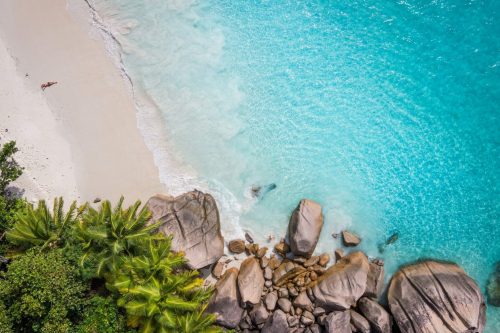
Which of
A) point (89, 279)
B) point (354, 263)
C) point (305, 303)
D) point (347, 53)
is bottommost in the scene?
point (89, 279)

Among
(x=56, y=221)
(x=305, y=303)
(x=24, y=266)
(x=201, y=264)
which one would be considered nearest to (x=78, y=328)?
(x=24, y=266)

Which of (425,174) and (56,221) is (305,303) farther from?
(56,221)

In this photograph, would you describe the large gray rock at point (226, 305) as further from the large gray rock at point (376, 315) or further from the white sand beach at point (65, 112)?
the large gray rock at point (376, 315)

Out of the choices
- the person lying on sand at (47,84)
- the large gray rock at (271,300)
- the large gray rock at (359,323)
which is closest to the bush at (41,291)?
the person lying on sand at (47,84)

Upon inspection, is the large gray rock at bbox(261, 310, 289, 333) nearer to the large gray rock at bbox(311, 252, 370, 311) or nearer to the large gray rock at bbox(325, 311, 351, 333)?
the large gray rock at bbox(311, 252, 370, 311)

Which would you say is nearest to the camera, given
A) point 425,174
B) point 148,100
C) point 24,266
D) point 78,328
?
point 24,266

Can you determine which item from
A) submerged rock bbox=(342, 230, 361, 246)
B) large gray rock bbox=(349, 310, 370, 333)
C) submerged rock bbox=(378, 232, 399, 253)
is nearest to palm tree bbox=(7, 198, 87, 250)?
submerged rock bbox=(342, 230, 361, 246)

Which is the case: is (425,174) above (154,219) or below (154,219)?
above
